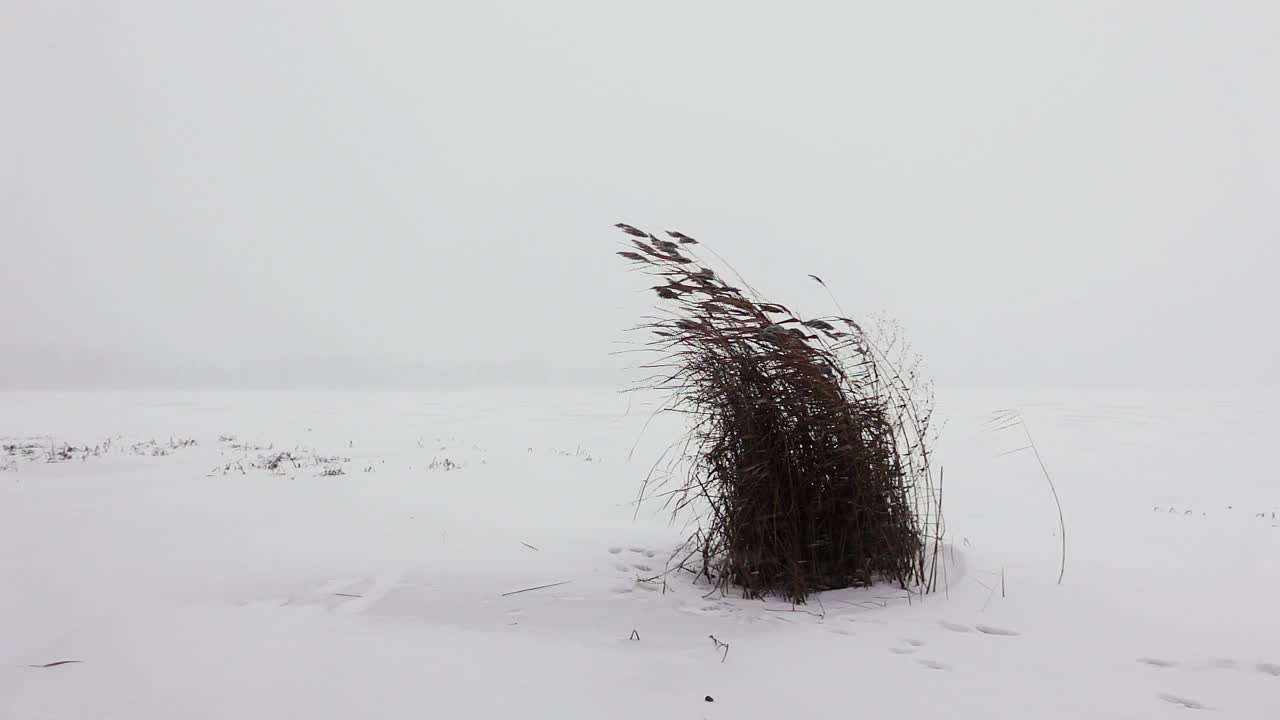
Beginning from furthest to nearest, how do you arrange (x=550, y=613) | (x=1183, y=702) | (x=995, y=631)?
(x=550, y=613)
(x=995, y=631)
(x=1183, y=702)

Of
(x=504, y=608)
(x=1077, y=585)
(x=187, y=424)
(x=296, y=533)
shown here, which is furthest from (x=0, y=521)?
(x=187, y=424)

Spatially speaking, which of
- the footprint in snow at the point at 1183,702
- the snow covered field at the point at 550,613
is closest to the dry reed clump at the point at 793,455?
the snow covered field at the point at 550,613

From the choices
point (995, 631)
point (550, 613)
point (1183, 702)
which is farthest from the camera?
point (550, 613)

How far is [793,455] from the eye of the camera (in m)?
3.45

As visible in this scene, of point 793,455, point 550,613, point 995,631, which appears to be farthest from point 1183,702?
point 550,613

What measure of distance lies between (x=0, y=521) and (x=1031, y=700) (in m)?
6.75

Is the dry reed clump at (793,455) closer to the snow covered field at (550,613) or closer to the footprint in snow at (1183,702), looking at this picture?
the snow covered field at (550,613)

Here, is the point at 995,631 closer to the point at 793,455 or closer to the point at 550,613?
the point at 793,455

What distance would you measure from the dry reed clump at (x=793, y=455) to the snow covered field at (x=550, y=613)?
20 centimetres

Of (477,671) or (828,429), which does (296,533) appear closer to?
(477,671)

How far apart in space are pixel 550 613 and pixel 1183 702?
8.14 feet

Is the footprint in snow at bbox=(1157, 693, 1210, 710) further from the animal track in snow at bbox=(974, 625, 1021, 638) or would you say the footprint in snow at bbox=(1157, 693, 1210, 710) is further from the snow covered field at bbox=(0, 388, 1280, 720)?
the animal track in snow at bbox=(974, 625, 1021, 638)

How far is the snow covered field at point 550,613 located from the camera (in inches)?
96.7

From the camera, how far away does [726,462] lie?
3.63 m
